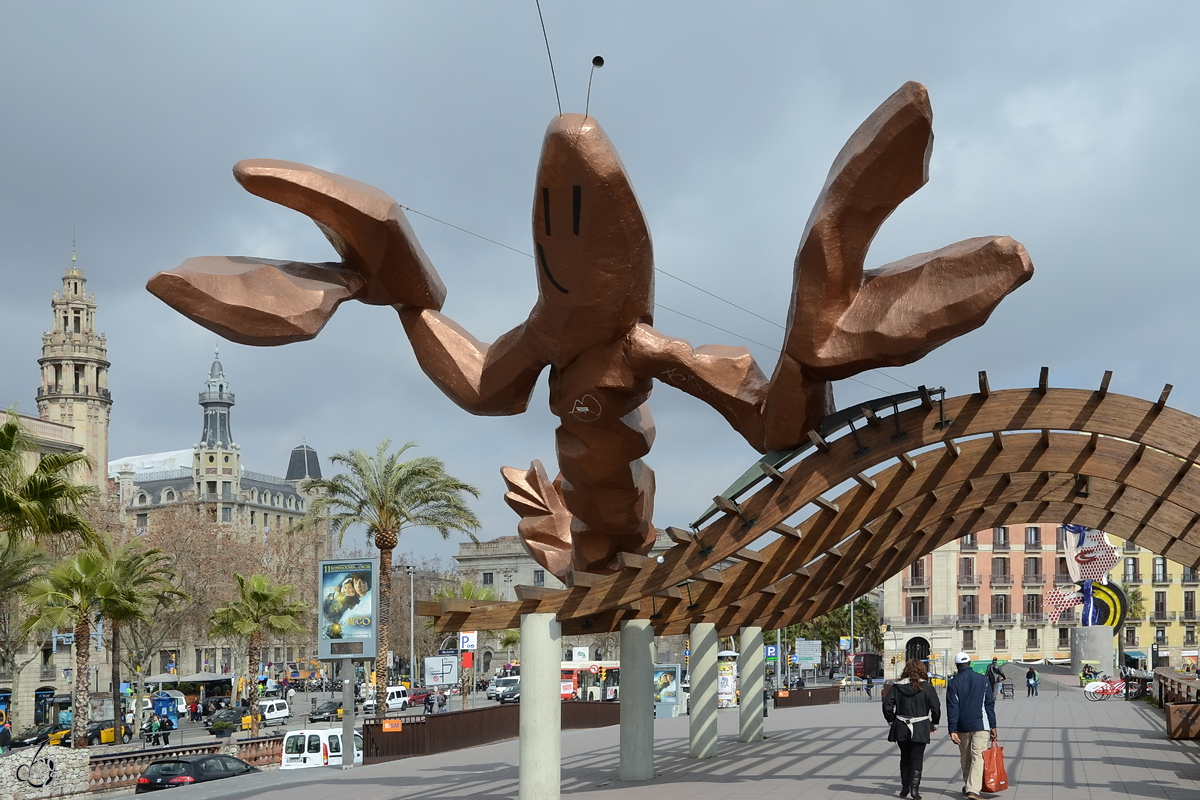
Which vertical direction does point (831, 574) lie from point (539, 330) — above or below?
below

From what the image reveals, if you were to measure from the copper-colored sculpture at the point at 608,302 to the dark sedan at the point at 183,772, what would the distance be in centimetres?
1245

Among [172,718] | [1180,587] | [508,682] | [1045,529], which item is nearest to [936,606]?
[1045,529]

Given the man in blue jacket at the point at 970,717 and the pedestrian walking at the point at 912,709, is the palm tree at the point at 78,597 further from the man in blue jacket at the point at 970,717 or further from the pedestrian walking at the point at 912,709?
the man in blue jacket at the point at 970,717

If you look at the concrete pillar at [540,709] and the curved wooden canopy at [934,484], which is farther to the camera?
the concrete pillar at [540,709]

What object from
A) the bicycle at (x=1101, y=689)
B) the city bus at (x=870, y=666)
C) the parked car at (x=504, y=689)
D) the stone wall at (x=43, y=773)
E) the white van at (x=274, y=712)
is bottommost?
the city bus at (x=870, y=666)

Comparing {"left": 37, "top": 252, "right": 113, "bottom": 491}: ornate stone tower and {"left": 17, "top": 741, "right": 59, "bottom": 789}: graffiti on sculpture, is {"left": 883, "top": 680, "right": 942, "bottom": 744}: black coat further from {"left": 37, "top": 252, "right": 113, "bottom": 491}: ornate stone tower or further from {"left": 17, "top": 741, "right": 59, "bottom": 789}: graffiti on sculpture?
{"left": 37, "top": 252, "right": 113, "bottom": 491}: ornate stone tower

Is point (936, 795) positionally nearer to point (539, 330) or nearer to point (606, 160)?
point (539, 330)

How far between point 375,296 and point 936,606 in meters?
67.9

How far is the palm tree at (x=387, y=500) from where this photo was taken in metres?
34.6

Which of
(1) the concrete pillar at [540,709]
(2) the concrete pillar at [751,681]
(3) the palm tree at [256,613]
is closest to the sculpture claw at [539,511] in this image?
(2) the concrete pillar at [751,681]

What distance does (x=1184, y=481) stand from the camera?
473 inches

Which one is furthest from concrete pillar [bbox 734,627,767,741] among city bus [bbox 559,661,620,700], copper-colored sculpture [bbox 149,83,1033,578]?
city bus [bbox 559,661,620,700]

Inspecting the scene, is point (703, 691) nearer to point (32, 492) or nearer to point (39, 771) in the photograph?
point (32, 492)

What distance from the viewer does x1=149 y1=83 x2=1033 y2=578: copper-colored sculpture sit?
35.6 ft
